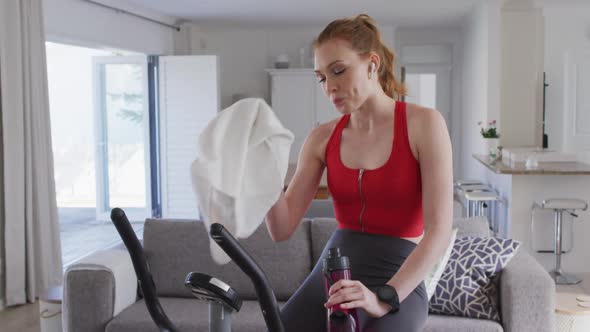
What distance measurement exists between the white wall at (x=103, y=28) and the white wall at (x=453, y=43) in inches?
156

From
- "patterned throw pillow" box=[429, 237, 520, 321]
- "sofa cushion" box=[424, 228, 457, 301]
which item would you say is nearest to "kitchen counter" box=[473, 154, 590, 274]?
"patterned throw pillow" box=[429, 237, 520, 321]

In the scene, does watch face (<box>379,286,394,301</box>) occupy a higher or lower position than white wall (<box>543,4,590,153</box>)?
lower

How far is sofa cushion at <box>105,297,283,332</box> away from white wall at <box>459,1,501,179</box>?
18.1 feet

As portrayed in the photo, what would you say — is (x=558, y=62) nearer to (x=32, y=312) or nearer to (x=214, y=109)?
(x=214, y=109)

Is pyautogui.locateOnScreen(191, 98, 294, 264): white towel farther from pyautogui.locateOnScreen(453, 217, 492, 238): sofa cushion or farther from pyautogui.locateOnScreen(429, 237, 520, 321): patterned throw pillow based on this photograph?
pyautogui.locateOnScreen(453, 217, 492, 238): sofa cushion

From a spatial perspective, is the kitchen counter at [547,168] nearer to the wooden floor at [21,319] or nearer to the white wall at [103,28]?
the wooden floor at [21,319]

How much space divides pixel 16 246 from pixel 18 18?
1.66m

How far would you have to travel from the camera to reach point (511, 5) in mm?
8234

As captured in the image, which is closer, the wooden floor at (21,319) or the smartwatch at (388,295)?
the smartwatch at (388,295)

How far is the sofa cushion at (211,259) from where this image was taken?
11.4 ft

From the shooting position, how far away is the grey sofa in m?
2.99

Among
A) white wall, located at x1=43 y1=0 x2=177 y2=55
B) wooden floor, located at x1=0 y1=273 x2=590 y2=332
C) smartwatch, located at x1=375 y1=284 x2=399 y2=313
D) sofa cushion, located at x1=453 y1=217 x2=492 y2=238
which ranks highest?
white wall, located at x1=43 y1=0 x2=177 y2=55

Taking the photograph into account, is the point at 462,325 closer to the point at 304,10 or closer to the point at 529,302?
the point at 529,302

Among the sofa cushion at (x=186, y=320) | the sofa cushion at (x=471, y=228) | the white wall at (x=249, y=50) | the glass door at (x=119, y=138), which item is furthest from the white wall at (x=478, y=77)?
the sofa cushion at (x=186, y=320)
